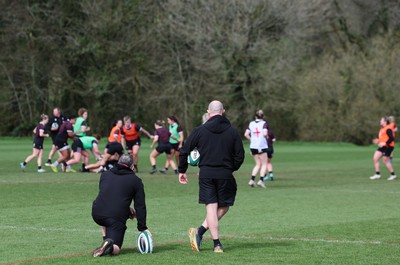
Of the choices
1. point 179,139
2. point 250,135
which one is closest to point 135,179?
point 250,135

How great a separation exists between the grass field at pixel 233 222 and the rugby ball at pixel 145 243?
0.13 metres

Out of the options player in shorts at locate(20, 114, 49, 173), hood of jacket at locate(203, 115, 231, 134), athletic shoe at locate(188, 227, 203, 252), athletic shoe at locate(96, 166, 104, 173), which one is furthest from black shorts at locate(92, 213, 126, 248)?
player in shorts at locate(20, 114, 49, 173)

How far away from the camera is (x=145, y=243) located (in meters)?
11.7

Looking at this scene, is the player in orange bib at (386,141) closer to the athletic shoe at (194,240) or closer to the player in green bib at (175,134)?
the player in green bib at (175,134)

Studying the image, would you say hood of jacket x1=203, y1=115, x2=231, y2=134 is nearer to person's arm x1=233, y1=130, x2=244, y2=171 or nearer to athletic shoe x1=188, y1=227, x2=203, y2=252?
person's arm x1=233, y1=130, x2=244, y2=171

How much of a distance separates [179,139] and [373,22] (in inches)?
1542

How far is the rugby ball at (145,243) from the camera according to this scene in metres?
11.7

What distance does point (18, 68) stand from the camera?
6519cm

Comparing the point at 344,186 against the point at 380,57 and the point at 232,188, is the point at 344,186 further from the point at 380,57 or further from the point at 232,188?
the point at 380,57

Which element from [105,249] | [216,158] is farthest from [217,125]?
[105,249]

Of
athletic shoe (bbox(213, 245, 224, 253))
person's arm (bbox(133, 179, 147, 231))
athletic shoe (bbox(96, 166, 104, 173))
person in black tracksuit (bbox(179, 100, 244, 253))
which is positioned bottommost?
athletic shoe (bbox(96, 166, 104, 173))

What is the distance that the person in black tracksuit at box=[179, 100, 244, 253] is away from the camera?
483 inches

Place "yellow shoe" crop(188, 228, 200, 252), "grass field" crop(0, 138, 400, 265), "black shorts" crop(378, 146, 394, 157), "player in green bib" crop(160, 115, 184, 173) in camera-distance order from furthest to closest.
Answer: "player in green bib" crop(160, 115, 184, 173) < "black shorts" crop(378, 146, 394, 157) < "yellow shoe" crop(188, 228, 200, 252) < "grass field" crop(0, 138, 400, 265)

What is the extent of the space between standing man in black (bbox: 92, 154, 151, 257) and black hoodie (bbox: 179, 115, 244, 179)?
0.82 meters
